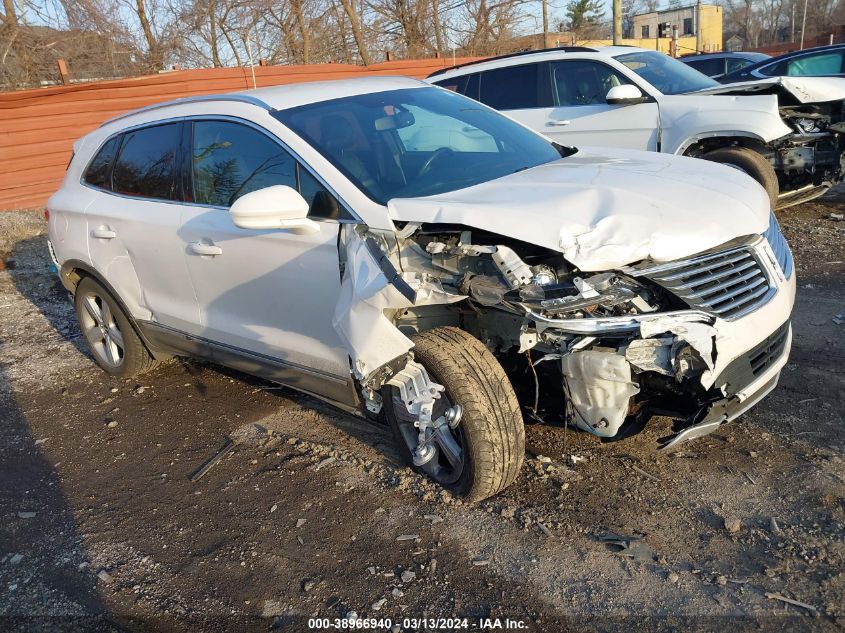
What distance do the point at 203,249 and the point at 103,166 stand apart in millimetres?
1556

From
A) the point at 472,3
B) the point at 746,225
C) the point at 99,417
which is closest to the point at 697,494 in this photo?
the point at 746,225

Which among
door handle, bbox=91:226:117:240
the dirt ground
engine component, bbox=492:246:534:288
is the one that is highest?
engine component, bbox=492:246:534:288

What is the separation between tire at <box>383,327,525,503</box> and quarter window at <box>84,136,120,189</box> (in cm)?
292

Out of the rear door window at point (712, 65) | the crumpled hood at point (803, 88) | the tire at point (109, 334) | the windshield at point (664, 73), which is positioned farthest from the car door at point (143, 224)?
the rear door window at point (712, 65)

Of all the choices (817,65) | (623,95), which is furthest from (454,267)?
(817,65)

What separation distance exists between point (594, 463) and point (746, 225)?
1298mm

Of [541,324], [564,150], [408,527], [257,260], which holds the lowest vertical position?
[408,527]

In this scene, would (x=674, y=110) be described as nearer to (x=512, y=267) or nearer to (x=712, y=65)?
(x=512, y=267)

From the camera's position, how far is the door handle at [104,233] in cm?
459

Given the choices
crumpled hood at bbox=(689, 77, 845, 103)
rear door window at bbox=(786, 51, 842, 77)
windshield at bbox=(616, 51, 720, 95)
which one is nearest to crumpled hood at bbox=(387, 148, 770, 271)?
crumpled hood at bbox=(689, 77, 845, 103)

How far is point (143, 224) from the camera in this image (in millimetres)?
4309

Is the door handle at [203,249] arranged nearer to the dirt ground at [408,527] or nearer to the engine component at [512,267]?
the dirt ground at [408,527]

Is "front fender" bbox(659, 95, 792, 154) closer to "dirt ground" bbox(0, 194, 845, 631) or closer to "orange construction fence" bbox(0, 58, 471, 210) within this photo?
"dirt ground" bbox(0, 194, 845, 631)

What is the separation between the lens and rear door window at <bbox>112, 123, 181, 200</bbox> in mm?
4223
